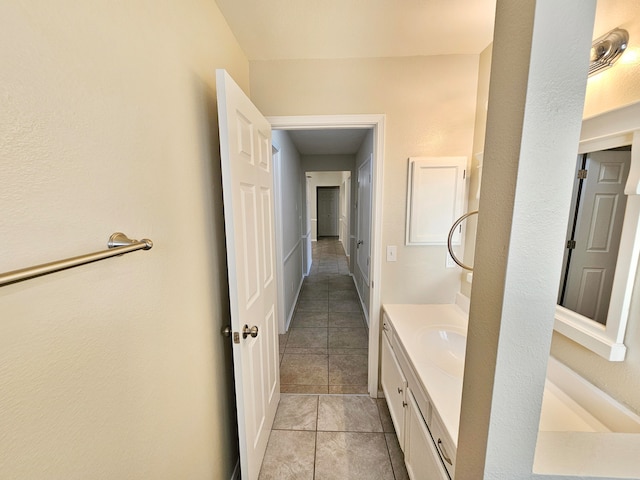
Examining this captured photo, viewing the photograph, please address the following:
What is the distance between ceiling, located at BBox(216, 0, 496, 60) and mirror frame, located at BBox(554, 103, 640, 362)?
788 mm

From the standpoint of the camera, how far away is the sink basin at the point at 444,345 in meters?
1.22

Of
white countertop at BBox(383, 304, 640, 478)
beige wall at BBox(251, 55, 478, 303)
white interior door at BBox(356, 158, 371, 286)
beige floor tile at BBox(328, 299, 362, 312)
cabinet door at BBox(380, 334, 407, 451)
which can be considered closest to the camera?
white countertop at BBox(383, 304, 640, 478)

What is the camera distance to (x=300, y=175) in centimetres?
455

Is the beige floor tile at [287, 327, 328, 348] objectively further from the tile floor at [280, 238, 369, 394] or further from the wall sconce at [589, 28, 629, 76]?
the wall sconce at [589, 28, 629, 76]

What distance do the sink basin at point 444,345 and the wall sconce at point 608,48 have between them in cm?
120

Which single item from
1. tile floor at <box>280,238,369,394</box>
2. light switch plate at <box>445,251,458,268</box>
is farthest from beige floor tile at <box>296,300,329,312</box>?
light switch plate at <box>445,251,458,268</box>

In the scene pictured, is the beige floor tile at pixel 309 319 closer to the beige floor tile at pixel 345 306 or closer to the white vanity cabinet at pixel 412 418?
the beige floor tile at pixel 345 306

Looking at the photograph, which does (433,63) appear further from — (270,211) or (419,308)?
(419,308)

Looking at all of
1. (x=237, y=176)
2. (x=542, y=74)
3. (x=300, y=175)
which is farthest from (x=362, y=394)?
(x=300, y=175)

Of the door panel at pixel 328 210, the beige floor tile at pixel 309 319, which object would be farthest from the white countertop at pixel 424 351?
the door panel at pixel 328 210

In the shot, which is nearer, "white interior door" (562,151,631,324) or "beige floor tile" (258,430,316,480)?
"white interior door" (562,151,631,324)

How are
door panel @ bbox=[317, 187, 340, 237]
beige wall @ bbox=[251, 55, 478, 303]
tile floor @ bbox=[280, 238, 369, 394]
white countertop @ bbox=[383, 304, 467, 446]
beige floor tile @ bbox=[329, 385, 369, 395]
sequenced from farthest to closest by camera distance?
door panel @ bbox=[317, 187, 340, 237]
tile floor @ bbox=[280, 238, 369, 394]
beige floor tile @ bbox=[329, 385, 369, 395]
beige wall @ bbox=[251, 55, 478, 303]
white countertop @ bbox=[383, 304, 467, 446]

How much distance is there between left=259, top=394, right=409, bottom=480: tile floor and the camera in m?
1.40

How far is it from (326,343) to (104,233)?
2.45m
